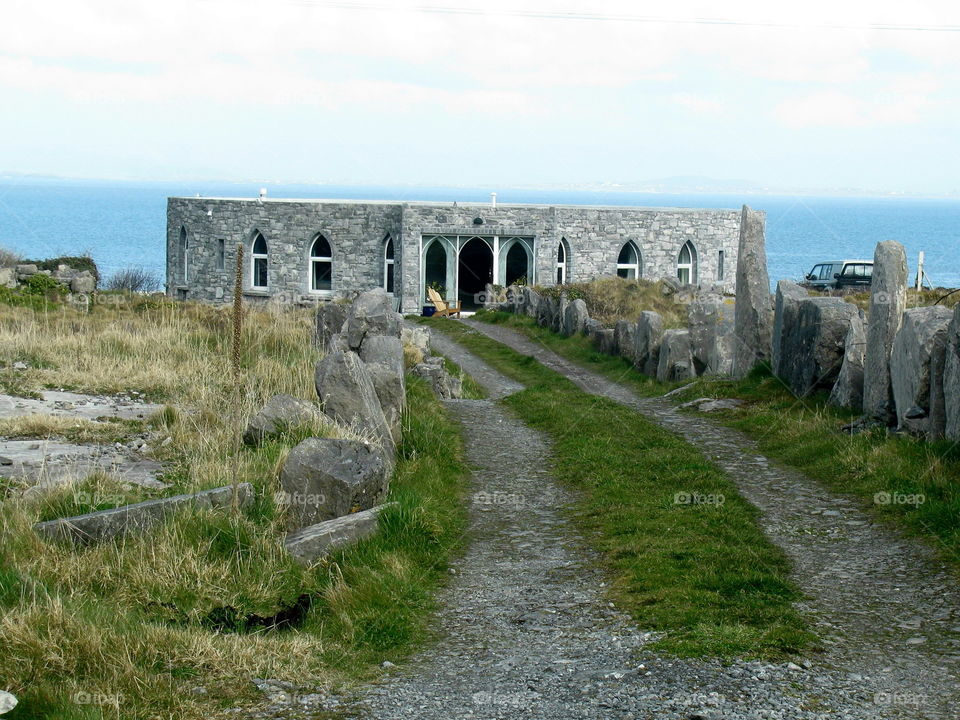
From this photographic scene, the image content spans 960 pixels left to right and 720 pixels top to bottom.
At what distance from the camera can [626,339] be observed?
2020 centimetres

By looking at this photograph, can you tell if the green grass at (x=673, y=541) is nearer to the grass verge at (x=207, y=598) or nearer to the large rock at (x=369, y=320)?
the grass verge at (x=207, y=598)

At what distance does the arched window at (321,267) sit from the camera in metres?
37.3

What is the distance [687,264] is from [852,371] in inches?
1093

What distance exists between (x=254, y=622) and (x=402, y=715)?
67.9 inches

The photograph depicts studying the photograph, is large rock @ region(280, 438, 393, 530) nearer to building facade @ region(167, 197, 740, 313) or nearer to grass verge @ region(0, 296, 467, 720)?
grass verge @ region(0, 296, 467, 720)

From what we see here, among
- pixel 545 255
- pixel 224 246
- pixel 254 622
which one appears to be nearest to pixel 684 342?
pixel 254 622

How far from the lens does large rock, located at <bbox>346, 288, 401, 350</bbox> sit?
53.9ft

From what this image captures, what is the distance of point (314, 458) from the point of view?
8422 mm

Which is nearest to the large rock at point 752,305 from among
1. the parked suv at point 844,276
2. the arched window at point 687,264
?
the parked suv at point 844,276

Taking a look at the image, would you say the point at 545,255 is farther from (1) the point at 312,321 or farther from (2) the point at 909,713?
(2) the point at 909,713

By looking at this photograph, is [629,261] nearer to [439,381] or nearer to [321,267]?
[321,267]

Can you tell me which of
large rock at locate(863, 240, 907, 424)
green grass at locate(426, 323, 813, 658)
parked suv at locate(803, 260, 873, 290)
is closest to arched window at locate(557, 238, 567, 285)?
parked suv at locate(803, 260, 873, 290)

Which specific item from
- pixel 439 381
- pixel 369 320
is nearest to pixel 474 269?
pixel 369 320

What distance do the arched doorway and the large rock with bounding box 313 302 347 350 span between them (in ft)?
66.4
